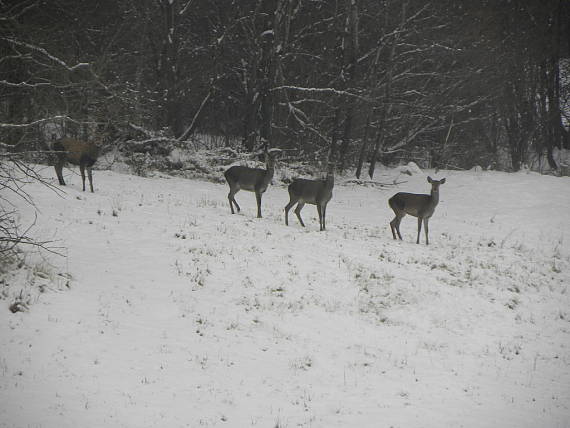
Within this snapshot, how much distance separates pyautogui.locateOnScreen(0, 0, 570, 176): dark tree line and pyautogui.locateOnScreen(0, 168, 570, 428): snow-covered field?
40.0 ft

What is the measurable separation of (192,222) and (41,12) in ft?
33.4

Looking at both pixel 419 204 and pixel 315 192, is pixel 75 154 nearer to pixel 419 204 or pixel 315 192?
pixel 315 192

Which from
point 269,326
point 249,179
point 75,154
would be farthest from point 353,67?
point 269,326

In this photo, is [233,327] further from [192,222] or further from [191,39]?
[191,39]

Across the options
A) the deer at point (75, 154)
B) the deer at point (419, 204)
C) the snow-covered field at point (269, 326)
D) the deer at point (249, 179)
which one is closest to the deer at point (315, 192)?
the snow-covered field at point (269, 326)

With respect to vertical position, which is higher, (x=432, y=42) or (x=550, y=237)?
(x=432, y=42)

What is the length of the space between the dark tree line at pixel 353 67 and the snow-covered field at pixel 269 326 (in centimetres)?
1220

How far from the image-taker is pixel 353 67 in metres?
26.2

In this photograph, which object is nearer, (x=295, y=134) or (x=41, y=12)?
(x=41, y=12)

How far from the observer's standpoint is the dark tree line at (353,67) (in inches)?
A: 1012

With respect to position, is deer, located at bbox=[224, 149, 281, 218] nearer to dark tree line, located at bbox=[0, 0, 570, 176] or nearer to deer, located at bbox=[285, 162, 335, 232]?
deer, located at bbox=[285, 162, 335, 232]

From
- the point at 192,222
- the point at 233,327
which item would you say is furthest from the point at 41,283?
the point at 192,222

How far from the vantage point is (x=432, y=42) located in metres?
27.2

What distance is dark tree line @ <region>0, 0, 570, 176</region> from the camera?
25.7 meters
